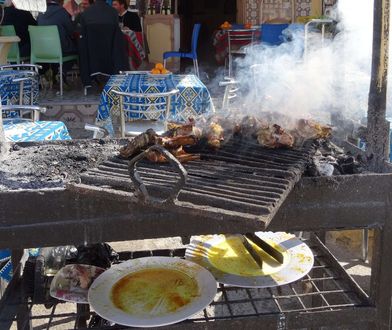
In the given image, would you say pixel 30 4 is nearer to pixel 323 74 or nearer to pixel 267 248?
pixel 323 74

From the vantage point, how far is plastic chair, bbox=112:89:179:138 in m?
4.95

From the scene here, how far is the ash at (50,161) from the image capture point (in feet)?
6.84

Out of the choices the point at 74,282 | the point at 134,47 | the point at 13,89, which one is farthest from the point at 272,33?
the point at 74,282

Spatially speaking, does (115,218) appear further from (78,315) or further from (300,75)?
(300,75)

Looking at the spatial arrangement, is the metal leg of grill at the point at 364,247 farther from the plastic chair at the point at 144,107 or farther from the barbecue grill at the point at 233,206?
the plastic chair at the point at 144,107

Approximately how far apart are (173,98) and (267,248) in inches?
121

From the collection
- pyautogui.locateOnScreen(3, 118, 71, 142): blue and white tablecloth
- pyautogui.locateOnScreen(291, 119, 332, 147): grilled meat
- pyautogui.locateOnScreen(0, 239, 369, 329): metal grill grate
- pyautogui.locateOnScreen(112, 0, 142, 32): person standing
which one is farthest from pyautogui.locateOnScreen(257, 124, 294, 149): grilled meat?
pyautogui.locateOnScreen(112, 0, 142, 32): person standing

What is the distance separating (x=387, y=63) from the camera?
227 centimetres

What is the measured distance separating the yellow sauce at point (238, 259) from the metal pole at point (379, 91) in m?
0.73

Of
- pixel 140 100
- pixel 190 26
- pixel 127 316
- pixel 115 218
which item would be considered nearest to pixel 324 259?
pixel 127 316

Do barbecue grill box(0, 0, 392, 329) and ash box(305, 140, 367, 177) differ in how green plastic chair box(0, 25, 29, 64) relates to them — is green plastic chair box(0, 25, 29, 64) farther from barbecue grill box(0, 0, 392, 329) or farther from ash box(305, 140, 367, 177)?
ash box(305, 140, 367, 177)

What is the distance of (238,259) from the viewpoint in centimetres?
261

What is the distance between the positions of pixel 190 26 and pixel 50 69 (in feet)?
31.0

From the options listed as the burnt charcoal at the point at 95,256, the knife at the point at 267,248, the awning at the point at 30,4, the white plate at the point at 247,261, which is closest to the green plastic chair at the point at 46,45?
the awning at the point at 30,4
